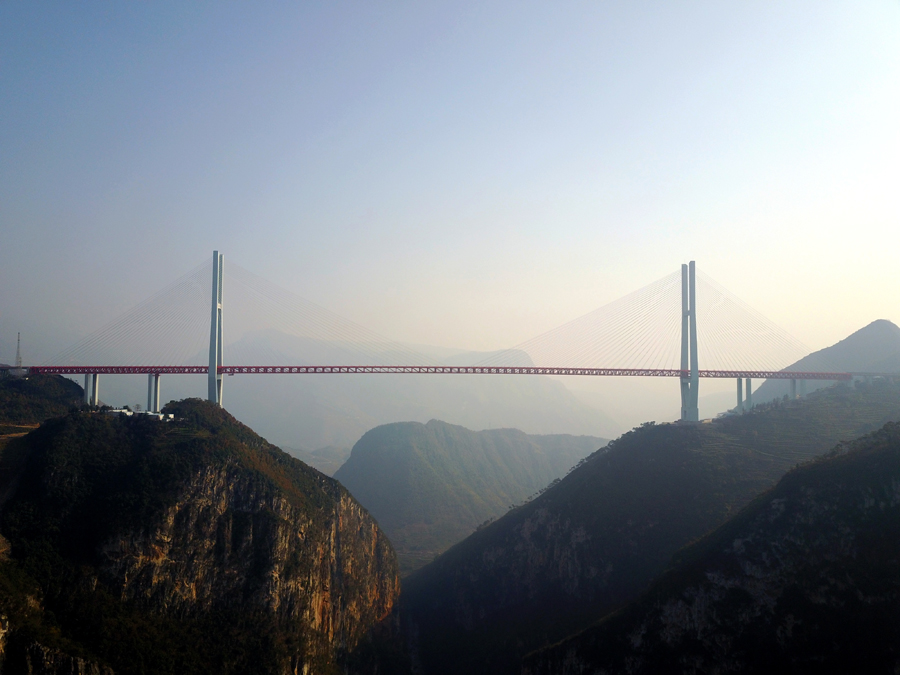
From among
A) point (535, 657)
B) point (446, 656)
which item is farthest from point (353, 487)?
point (535, 657)

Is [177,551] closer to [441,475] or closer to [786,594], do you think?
[786,594]

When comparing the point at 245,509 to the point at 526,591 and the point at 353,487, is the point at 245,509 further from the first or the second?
the point at 353,487

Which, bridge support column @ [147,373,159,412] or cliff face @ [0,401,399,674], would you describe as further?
bridge support column @ [147,373,159,412]

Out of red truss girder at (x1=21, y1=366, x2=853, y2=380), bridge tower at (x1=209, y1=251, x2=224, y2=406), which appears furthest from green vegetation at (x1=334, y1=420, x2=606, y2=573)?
bridge tower at (x1=209, y1=251, x2=224, y2=406)

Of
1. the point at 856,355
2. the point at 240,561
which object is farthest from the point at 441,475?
the point at 240,561

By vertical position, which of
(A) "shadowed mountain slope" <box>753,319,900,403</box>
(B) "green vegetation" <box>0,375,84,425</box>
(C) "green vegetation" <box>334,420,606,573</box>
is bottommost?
(C) "green vegetation" <box>334,420,606,573</box>

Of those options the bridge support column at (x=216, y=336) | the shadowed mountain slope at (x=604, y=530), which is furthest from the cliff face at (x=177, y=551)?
the shadowed mountain slope at (x=604, y=530)

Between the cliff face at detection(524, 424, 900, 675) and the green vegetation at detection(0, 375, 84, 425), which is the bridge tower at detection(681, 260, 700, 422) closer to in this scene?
the cliff face at detection(524, 424, 900, 675)
